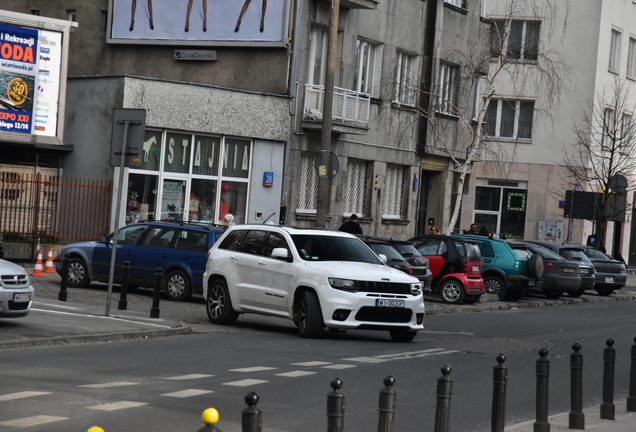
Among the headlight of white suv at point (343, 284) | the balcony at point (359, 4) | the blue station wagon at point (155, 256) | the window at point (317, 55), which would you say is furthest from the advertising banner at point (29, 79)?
the headlight of white suv at point (343, 284)

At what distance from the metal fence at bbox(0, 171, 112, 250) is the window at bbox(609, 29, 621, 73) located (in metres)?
31.1

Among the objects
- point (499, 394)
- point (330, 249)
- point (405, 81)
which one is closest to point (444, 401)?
point (499, 394)

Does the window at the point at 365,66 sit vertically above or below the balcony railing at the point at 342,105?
above

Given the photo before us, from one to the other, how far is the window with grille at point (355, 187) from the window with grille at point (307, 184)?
5.57 feet

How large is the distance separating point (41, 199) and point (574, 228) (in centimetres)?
2824

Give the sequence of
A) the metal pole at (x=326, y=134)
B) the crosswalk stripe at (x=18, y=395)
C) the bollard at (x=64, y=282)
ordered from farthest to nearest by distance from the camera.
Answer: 1. the metal pole at (x=326, y=134)
2. the bollard at (x=64, y=282)
3. the crosswalk stripe at (x=18, y=395)

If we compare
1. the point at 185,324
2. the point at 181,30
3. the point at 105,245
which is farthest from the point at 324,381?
the point at 181,30

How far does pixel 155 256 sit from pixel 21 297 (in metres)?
7.10

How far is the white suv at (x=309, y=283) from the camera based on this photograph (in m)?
15.5

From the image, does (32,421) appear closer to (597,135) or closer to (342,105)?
(342,105)

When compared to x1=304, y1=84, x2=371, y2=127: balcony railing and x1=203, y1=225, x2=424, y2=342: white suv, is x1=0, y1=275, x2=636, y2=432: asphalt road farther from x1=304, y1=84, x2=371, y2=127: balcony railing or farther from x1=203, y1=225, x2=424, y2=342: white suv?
x1=304, y1=84, x2=371, y2=127: balcony railing

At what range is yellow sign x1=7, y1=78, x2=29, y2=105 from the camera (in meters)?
27.3

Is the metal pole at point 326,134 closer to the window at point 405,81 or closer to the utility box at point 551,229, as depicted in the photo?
the window at point 405,81

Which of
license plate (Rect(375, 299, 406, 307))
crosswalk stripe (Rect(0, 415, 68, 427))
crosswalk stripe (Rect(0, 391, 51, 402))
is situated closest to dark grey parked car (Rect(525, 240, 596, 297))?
license plate (Rect(375, 299, 406, 307))
